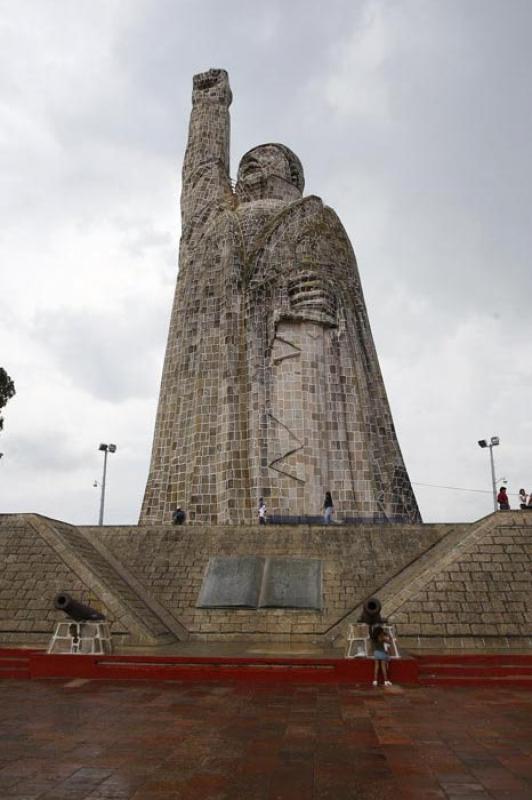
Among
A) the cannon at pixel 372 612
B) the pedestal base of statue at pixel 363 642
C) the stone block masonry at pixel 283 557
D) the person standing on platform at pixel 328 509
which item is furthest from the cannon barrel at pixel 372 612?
the person standing on platform at pixel 328 509

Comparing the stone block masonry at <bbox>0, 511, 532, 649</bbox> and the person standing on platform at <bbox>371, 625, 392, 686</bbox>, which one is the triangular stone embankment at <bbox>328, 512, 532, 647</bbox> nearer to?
the stone block masonry at <bbox>0, 511, 532, 649</bbox>

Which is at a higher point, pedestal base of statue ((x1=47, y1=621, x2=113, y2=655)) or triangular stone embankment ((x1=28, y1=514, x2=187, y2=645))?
triangular stone embankment ((x1=28, y1=514, x2=187, y2=645))

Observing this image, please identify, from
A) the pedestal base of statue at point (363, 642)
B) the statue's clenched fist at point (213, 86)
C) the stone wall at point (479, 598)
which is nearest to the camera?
the pedestal base of statue at point (363, 642)

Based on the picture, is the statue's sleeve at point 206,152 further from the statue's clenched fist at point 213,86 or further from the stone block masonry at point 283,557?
the stone block masonry at point 283,557

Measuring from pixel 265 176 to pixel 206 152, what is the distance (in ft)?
6.38

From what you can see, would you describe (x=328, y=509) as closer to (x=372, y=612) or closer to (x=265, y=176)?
(x=372, y=612)

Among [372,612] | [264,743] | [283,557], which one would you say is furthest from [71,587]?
[264,743]

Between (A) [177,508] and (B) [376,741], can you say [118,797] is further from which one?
(A) [177,508]

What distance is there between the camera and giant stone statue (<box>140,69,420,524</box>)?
1573 cm

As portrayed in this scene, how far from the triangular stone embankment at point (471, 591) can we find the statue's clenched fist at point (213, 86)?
15906 millimetres

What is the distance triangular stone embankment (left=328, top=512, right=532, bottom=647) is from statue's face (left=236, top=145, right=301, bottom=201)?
489 inches

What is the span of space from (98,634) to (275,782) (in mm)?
5234

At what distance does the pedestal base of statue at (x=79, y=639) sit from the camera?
8641 millimetres

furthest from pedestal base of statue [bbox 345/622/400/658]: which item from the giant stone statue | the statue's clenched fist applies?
the statue's clenched fist
